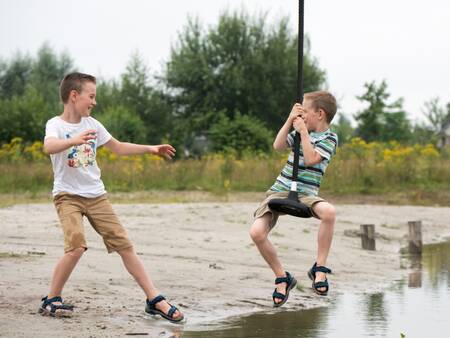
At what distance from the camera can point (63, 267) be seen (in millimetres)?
7906

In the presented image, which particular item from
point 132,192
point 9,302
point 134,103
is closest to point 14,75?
point 134,103

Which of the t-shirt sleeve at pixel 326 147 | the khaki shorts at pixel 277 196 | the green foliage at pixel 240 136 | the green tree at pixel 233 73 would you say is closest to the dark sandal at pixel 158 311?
the khaki shorts at pixel 277 196

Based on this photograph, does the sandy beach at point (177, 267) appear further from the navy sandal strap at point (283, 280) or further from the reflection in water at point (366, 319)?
the navy sandal strap at point (283, 280)

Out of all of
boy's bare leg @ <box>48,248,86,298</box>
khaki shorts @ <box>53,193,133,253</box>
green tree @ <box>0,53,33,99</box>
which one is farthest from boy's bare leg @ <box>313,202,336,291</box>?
green tree @ <box>0,53,33,99</box>

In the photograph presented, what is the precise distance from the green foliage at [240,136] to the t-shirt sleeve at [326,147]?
35.1 m

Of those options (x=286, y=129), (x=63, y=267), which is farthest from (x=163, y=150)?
(x=63, y=267)

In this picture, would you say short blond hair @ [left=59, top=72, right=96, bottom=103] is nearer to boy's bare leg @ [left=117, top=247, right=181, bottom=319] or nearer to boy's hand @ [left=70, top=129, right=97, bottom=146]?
boy's hand @ [left=70, top=129, right=97, bottom=146]

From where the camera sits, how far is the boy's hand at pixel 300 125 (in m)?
7.29

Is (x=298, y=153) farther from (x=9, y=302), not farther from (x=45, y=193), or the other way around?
(x=45, y=193)

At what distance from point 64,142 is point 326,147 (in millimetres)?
2000

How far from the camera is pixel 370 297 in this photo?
11086 millimetres

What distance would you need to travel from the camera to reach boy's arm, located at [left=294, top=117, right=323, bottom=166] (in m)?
7.28

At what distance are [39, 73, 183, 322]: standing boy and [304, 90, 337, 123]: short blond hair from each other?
1.30 m

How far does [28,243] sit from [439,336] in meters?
6.67
